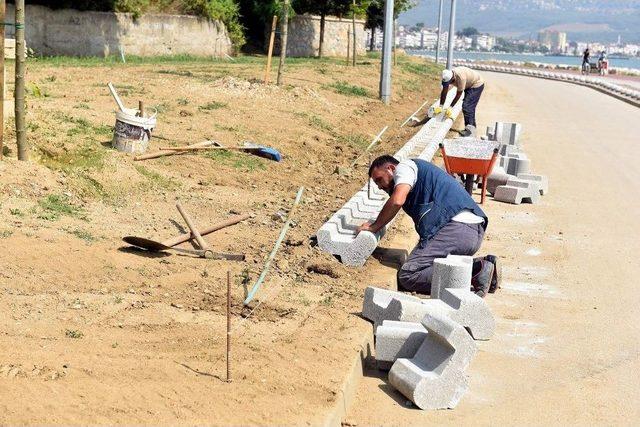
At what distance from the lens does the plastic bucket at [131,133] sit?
11.7 m

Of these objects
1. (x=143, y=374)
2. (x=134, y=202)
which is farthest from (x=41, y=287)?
(x=134, y=202)

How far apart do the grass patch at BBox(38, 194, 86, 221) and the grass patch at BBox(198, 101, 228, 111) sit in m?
7.18

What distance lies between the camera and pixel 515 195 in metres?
13.0

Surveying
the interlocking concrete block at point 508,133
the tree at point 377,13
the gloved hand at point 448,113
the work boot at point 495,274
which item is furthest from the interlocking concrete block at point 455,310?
the tree at point 377,13

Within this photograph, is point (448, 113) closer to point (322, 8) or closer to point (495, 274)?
point (495, 274)

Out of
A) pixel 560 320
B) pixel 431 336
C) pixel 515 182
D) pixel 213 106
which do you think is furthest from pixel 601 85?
pixel 431 336

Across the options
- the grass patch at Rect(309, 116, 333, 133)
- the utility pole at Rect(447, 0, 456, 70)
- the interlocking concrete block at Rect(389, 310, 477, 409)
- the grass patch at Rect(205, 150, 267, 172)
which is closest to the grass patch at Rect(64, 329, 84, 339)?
the interlocking concrete block at Rect(389, 310, 477, 409)

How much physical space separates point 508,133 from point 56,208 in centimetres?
1064

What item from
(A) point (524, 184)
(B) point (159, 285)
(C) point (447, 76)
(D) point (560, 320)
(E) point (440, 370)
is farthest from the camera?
(C) point (447, 76)

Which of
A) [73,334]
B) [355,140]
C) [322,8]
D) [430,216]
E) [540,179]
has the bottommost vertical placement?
[355,140]

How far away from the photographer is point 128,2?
33719 mm

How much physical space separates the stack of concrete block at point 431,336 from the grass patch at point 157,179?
4394mm

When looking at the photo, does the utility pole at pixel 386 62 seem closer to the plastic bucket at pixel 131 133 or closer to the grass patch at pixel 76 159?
the plastic bucket at pixel 131 133

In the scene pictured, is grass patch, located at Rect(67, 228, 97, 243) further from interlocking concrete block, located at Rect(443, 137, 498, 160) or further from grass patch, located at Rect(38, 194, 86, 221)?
→ interlocking concrete block, located at Rect(443, 137, 498, 160)
